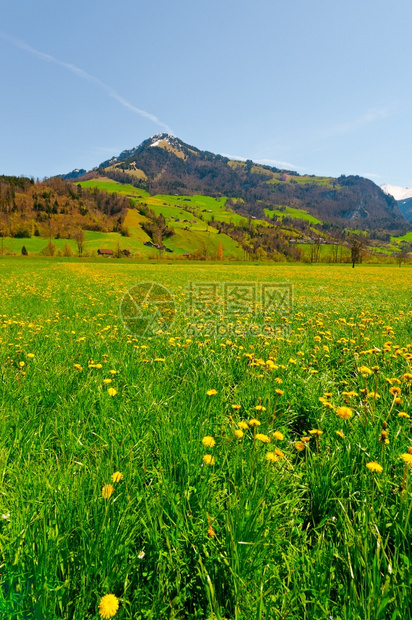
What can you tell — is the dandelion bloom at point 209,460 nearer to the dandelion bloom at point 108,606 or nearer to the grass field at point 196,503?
the grass field at point 196,503

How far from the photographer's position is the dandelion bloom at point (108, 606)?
1174mm

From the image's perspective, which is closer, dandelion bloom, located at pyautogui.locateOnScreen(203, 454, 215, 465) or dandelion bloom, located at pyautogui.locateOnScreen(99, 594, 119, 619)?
dandelion bloom, located at pyautogui.locateOnScreen(99, 594, 119, 619)

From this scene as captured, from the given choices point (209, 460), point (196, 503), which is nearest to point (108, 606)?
point (196, 503)

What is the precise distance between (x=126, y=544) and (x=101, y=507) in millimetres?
239

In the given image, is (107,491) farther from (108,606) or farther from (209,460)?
(209,460)

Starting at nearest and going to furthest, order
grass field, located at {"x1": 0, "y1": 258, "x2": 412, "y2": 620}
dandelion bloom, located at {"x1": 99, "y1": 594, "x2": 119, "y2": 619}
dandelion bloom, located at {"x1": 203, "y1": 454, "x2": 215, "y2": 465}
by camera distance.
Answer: dandelion bloom, located at {"x1": 99, "y1": 594, "x2": 119, "y2": 619} → grass field, located at {"x1": 0, "y1": 258, "x2": 412, "y2": 620} → dandelion bloom, located at {"x1": 203, "y1": 454, "x2": 215, "y2": 465}

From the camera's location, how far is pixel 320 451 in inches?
95.3

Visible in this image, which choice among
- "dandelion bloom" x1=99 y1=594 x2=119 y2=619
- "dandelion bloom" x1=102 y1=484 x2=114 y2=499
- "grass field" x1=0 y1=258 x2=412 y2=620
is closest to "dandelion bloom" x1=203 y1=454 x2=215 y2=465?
"grass field" x1=0 y1=258 x2=412 y2=620

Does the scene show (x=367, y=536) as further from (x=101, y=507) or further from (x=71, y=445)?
(x=71, y=445)

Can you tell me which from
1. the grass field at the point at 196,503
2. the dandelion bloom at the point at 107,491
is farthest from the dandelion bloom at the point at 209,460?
the dandelion bloom at the point at 107,491

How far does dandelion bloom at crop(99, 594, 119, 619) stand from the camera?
1174 mm

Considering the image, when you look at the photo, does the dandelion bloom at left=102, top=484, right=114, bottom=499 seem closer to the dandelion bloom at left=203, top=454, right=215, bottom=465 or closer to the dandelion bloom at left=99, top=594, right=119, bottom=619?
the dandelion bloom at left=99, top=594, right=119, bottom=619

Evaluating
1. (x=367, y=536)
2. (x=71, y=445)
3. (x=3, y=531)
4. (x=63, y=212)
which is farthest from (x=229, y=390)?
(x=63, y=212)

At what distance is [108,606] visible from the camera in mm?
1193
